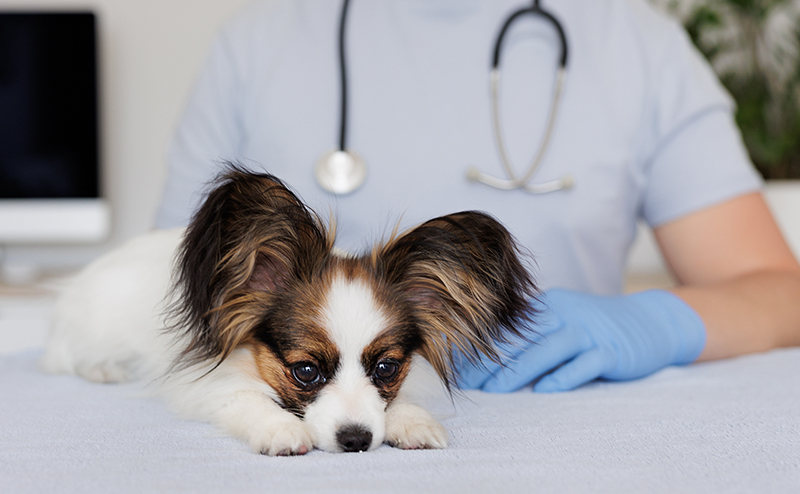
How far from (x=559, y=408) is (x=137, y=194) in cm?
340

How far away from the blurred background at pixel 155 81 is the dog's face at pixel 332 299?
114 inches

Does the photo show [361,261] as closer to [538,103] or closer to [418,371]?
[418,371]

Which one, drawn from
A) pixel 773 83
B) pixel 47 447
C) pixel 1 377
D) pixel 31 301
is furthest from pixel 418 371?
pixel 773 83

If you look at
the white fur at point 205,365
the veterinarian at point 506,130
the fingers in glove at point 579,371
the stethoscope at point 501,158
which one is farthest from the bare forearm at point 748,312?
the white fur at point 205,365

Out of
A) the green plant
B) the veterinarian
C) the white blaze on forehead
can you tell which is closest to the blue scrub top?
the veterinarian

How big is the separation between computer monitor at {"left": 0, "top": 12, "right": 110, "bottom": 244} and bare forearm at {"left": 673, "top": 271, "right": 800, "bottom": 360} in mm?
3206

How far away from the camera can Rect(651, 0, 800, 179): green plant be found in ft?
11.4

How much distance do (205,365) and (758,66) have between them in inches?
147

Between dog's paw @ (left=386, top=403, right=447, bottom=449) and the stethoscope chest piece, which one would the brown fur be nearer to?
dog's paw @ (left=386, top=403, right=447, bottom=449)

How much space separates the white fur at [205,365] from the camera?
957 millimetres

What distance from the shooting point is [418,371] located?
1241mm

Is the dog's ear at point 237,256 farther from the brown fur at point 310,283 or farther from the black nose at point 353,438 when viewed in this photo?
the black nose at point 353,438

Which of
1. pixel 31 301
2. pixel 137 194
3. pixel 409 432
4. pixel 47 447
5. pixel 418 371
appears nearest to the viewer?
pixel 47 447

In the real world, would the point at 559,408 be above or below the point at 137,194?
above
